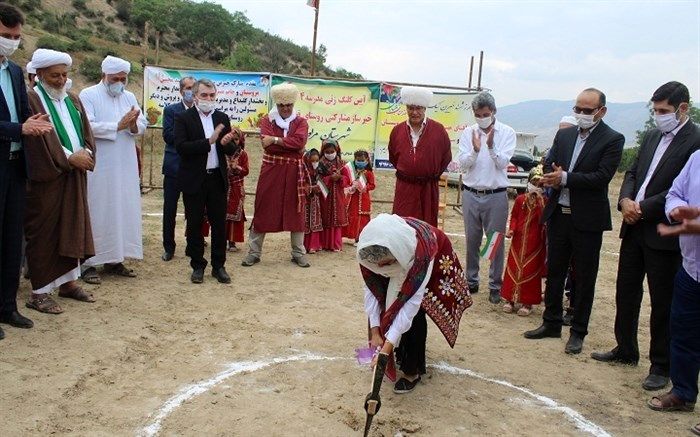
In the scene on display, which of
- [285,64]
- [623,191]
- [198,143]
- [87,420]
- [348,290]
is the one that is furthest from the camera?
[285,64]

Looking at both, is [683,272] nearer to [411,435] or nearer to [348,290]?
[411,435]

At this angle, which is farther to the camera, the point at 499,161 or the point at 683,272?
the point at 499,161

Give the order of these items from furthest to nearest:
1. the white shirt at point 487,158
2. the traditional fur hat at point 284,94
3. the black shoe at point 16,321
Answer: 1. the traditional fur hat at point 284,94
2. the white shirt at point 487,158
3. the black shoe at point 16,321

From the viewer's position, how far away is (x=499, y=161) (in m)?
6.06

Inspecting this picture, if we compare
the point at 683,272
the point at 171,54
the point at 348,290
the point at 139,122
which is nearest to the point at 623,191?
the point at 683,272

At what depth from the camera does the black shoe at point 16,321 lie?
468cm

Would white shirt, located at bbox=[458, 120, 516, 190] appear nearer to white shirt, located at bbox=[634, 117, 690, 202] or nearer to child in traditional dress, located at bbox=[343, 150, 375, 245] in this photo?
white shirt, located at bbox=[634, 117, 690, 202]

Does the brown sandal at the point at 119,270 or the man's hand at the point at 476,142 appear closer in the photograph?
the man's hand at the point at 476,142

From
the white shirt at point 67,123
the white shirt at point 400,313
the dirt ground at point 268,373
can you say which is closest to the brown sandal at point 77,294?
the dirt ground at point 268,373

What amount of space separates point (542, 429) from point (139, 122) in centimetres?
457

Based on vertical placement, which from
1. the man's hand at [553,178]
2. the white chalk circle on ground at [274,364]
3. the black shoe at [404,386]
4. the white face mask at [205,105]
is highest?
the white face mask at [205,105]

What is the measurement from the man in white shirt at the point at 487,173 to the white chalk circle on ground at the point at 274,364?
6.56ft

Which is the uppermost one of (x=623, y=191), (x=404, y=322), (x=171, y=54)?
(x=171, y=54)

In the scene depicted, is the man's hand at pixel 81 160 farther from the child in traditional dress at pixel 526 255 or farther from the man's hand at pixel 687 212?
the man's hand at pixel 687 212
